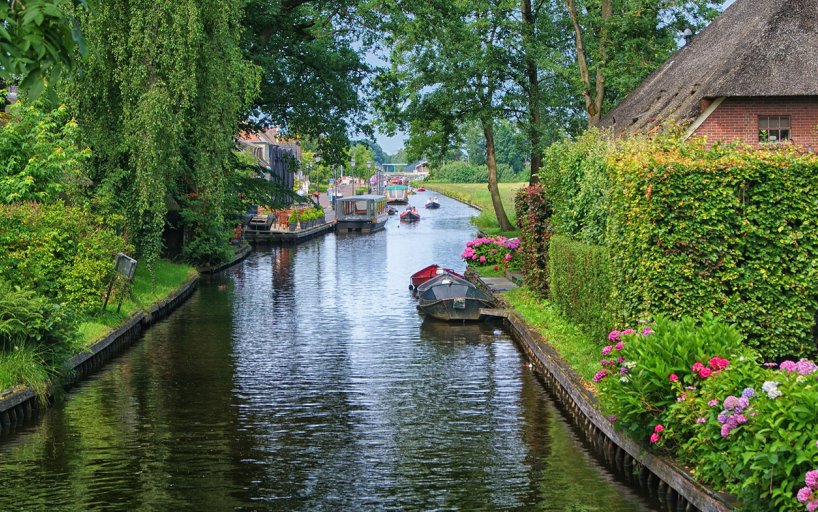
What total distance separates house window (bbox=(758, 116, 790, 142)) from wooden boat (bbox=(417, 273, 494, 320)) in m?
9.69

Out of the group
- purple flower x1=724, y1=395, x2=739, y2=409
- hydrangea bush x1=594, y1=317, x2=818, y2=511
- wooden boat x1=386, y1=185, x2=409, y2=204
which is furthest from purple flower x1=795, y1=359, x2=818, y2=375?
wooden boat x1=386, y1=185, x2=409, y2=204

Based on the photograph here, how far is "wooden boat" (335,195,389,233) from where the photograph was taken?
8688 cm

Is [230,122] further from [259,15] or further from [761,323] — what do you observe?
[761,323]

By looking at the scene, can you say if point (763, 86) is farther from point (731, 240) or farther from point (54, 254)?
point (54, 254)

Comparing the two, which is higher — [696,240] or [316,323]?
[696,240]

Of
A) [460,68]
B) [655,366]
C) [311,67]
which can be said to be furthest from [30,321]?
[460,68]

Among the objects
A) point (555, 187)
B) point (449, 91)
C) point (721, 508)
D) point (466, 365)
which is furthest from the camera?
point (449, 91)

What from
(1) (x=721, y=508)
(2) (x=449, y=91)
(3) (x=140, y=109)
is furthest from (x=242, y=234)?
(1) (x=721, y=508)

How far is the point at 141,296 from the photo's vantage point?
33.2m

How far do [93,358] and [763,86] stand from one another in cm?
2070

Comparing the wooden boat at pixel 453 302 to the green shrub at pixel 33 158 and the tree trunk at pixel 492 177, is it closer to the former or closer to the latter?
the green shrub at pixel 33 158

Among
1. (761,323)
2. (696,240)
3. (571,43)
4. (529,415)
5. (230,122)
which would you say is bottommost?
(529,415)

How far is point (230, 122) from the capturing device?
36.8 metres

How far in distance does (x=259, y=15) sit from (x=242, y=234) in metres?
16.9
